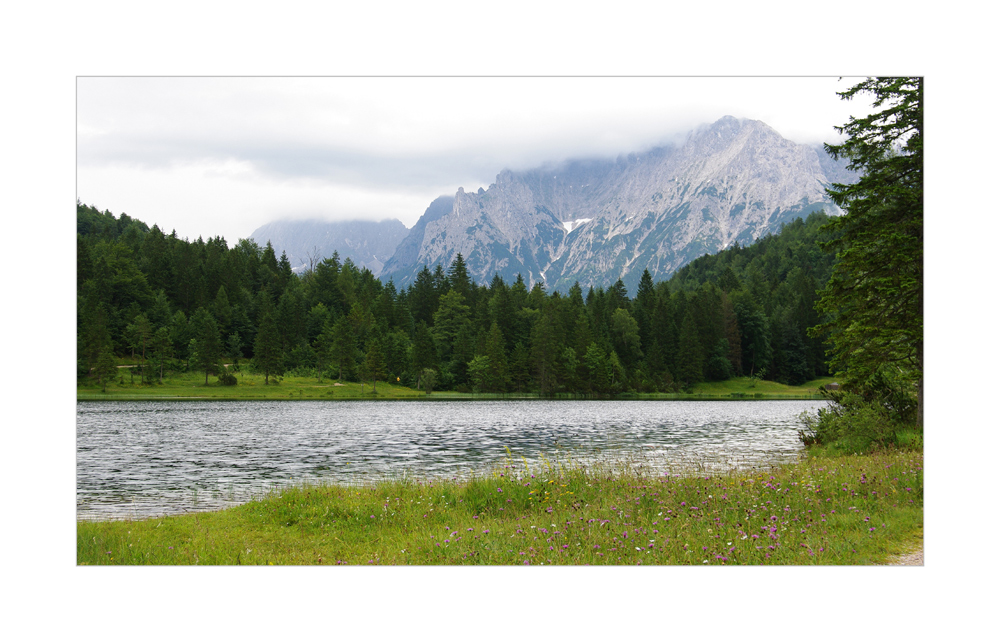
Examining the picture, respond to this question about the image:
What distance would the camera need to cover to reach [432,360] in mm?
114500

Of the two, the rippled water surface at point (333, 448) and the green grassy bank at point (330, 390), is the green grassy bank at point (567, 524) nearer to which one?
the rippled water surface at point (333, 448)

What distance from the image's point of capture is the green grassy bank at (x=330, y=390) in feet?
292

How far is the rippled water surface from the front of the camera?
20.5 meters

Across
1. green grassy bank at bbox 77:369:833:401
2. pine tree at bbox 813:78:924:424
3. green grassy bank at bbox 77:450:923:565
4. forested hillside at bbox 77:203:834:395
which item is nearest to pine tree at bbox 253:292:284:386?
forested hillside at bbox 77:203:834:395

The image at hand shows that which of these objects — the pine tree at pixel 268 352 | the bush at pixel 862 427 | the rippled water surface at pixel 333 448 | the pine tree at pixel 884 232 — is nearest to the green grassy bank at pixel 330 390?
the pine tree at pixel 268 352

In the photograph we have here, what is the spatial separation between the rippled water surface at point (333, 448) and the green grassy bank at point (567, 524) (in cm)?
320

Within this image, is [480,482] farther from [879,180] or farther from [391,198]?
[879,180]

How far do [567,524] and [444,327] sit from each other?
126 metres

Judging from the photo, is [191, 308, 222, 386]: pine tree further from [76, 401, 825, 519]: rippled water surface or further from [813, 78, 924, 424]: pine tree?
[813, 78, 924, 424]: pine tree

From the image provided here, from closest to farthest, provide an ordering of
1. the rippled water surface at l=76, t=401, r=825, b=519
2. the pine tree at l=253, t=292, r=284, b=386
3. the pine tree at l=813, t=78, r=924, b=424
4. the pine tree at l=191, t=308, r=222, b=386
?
the pine tree at l=813, t=78, r=924, b=424 → the rippled water surface at l=76, t=401, r=825, b=519 → the pine tree at l=191, t=308, r=222, b=386 → the pine tree at l=253, t=292, r=284, b=386

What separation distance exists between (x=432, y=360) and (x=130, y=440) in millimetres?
78850

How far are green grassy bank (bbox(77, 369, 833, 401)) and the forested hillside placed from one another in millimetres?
2383

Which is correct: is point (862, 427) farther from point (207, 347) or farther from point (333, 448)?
point (207, 347)
